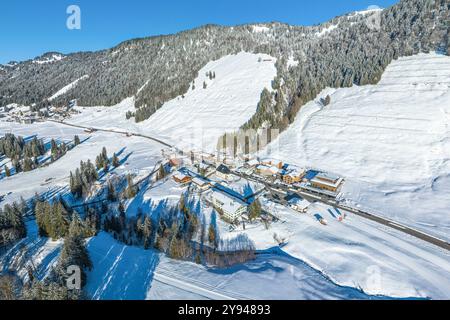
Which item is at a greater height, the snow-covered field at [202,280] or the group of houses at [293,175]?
the group of houses at [293,175]

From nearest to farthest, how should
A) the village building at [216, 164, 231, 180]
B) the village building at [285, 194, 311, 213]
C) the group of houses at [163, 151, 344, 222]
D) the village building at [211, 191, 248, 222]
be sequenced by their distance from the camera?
the village building at [211, 191, 248, 222]
the village building at [285, 194, 311, 213]
the group of houses at [163, 151, 344, 222]
the village building at [216, 164, 231, 180]

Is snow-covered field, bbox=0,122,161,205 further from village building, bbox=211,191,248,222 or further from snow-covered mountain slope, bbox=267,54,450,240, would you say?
snow-covered mountain slope, bbox=267,54,450,240

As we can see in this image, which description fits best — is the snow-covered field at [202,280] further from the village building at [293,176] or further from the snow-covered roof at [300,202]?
the village building at [293,176]

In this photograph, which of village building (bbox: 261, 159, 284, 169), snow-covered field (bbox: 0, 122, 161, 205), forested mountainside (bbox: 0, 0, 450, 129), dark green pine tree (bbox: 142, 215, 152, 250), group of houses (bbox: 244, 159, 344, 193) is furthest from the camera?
forested mountainside (bbox: 0, 0, 450, 129)

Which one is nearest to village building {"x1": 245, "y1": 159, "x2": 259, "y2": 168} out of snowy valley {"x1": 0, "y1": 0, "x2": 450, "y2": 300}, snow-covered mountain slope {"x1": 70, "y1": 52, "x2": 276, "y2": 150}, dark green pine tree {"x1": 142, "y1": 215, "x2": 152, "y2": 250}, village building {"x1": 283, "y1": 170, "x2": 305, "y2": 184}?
snowy valley {"x1": 0, "y1": 0, "x2": 450, "y2": 300}

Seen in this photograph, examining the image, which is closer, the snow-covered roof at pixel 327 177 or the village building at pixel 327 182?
the village building at pixel 327 182

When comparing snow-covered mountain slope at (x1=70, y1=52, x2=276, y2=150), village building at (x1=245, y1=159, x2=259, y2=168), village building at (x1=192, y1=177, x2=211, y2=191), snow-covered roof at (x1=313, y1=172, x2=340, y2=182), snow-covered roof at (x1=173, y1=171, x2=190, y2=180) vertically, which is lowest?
village building at (x1=192, y1=177, x2=211, y2=191)

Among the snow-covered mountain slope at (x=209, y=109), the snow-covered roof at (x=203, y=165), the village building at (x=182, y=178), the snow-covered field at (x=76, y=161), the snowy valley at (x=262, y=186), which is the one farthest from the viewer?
the snow-covered mountain slope at (x=209, y=109)

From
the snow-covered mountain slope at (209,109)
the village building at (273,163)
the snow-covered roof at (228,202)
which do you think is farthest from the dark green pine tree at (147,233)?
the snow-covered mountain slope at (209,109)
